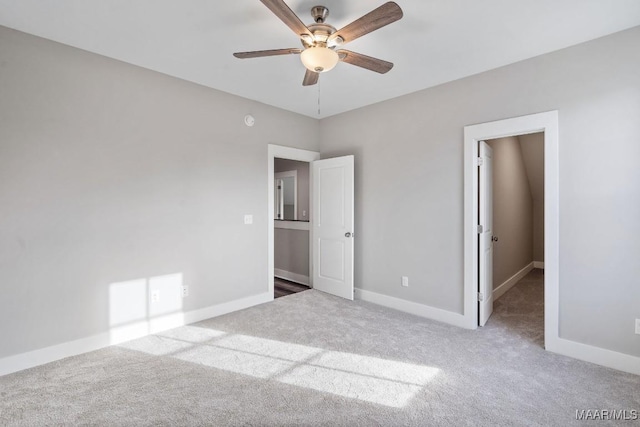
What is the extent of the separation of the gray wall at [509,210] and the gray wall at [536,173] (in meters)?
0.09

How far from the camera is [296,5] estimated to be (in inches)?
79.2

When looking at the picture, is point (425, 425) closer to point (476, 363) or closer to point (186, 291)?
point (476, 363)

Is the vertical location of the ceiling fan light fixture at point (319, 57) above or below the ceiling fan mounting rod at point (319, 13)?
below

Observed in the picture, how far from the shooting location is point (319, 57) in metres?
1.92

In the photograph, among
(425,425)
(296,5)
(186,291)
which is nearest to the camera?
(425,425)

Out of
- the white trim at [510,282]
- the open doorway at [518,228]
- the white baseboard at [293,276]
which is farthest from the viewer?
the white baseboard at [293,276]

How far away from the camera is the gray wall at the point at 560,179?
91.4 inches

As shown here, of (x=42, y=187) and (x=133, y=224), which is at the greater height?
(x=42, y=187)

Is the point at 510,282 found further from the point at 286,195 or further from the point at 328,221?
the point at 286,195

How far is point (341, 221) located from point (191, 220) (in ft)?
6.40

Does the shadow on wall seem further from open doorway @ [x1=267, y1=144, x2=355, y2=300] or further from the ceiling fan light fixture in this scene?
the ceiling fan light fixture

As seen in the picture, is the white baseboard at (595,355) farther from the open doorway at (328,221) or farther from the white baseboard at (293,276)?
the white baseboard at (293,276)

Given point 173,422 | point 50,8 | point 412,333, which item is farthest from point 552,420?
point 50,8

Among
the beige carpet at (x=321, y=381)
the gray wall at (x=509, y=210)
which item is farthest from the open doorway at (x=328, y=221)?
the gray wall at (x=509, y=210)
